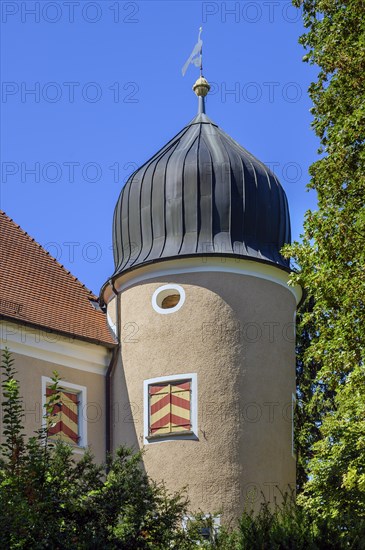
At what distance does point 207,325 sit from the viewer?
2277cm

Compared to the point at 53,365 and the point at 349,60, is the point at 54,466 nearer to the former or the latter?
the point at 349,60

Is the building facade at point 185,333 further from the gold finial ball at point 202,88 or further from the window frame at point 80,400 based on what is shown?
the gold finial ball at point 202,88

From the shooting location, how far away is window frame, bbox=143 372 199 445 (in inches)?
872

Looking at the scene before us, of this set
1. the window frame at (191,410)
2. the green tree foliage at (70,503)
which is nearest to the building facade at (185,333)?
the window frame at (191,410)

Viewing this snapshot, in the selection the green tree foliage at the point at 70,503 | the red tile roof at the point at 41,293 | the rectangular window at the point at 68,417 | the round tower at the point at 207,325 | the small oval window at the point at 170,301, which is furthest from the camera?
the small oval window at the point at 170,301

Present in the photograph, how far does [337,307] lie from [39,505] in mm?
6116

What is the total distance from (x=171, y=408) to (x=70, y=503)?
8.91 m

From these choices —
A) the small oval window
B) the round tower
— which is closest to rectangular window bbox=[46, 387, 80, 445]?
the round tower

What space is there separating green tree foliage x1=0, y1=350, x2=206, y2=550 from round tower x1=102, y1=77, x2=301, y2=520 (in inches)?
283

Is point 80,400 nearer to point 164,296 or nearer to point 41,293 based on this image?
point 41,293

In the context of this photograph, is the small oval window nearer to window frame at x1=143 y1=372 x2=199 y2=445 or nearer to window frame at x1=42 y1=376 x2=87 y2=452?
window frame at x1=143 y1=372 x2=199 y2=445

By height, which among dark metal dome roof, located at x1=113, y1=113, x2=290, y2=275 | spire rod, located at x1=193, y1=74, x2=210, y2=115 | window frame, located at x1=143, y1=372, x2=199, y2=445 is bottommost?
window frame, located at x1=143, y1=372, x2=199, y2=445

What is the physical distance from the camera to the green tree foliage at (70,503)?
509 inches

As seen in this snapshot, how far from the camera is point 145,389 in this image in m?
22.9
